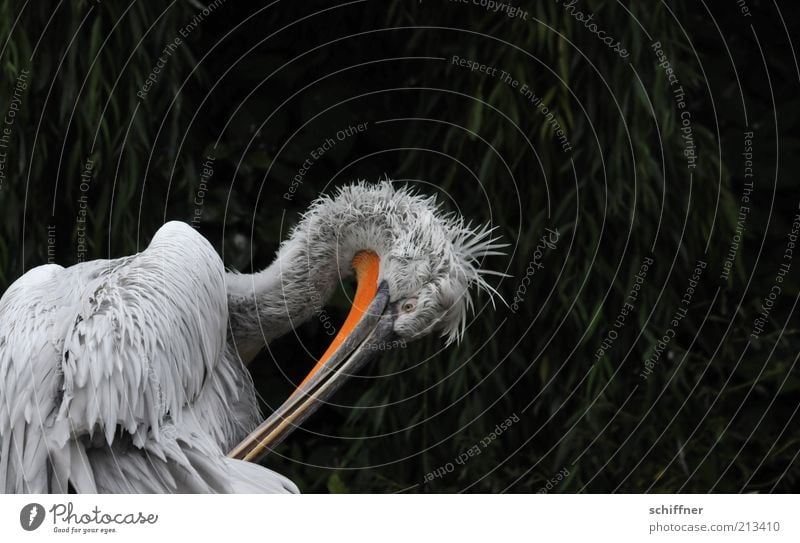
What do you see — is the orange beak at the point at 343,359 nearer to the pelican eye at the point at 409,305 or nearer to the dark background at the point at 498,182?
the pelican eye at the point at 409,305

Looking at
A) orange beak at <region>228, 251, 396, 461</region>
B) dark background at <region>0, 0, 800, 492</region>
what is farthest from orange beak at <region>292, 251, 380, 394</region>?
dark background at <region>0, 0, 800, 492</region>

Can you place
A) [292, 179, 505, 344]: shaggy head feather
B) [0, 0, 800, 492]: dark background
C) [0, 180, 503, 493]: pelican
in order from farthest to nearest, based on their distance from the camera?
[0, 0, 800, 492]: dark background, [292, 179, 505, 344]: shaggy head feather, [0, 180, 503, 493]: pelican

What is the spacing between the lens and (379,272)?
2.23 meters

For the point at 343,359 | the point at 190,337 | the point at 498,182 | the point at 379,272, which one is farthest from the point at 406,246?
the point at 498,182

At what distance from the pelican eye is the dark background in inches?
25.0

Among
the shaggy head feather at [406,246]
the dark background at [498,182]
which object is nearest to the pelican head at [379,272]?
the shaggy head feather at [406,246]

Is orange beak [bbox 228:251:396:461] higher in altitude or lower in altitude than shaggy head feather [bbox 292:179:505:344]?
lower

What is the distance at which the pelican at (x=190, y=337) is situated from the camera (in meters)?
2.01

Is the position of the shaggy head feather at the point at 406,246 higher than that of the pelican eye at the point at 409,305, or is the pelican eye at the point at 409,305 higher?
the shaggy head feather at the point at 406,246

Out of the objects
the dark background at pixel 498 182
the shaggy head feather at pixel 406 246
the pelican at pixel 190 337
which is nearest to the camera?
the pelican at pixel 190 337

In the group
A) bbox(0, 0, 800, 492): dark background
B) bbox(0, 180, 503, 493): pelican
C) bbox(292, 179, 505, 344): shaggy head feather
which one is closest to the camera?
bbox(0, 180, 503, 493): pelican

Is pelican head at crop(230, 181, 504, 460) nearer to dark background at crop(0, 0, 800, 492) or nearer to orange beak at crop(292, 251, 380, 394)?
orange beak at crop(292, 251, 380, 394)

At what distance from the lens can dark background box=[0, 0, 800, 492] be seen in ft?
8.91

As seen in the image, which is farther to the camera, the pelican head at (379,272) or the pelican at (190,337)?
the pelican head at (379,272)
